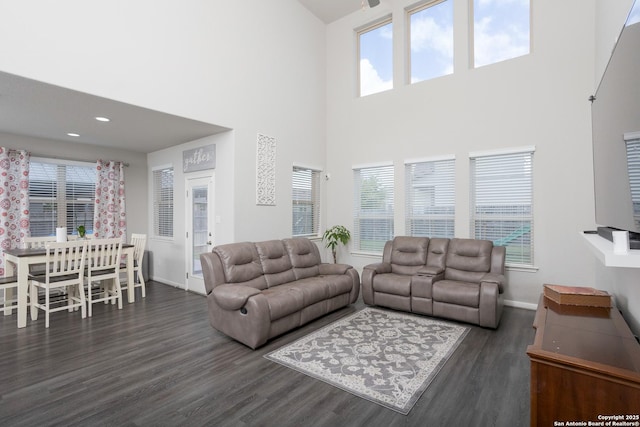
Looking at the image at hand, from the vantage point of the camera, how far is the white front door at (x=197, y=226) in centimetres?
508

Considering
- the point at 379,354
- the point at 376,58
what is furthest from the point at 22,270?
the point at 376,58

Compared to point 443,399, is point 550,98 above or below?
above

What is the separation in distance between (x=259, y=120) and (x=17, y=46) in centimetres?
285

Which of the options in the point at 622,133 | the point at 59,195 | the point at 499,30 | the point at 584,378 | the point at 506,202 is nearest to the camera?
the point at 584,378

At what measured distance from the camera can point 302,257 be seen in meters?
4.61

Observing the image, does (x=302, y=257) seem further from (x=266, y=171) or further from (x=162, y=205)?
(x=162, y=205)

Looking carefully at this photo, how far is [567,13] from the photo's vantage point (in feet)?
13.3

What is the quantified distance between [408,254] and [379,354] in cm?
212

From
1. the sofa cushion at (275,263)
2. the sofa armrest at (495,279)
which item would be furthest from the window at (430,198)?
the sofa cushion at (275,263)

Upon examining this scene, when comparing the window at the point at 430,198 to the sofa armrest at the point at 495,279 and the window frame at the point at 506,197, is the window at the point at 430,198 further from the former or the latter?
the sofa armrest at the point at 495,279

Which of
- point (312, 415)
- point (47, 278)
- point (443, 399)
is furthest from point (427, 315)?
point (47, 278)

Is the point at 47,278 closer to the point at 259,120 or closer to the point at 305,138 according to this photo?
the point at 259,120

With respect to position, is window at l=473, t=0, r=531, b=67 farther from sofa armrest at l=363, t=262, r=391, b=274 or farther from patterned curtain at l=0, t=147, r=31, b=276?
patterned curtain at l=0, t=147, r=31, b=276

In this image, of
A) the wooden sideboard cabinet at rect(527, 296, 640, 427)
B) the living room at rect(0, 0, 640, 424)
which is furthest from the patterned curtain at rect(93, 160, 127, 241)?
the wooden sideboard cabinet at rect(527, 296, 640, 427)
